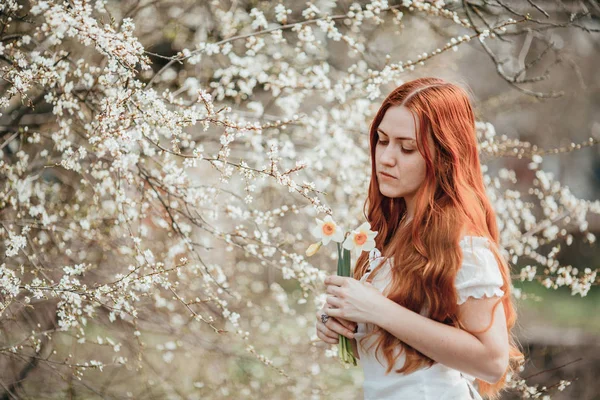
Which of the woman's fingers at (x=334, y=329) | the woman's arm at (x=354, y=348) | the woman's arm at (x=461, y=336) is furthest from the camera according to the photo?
the woman's arm at (x=354, y=348)

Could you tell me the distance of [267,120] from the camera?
11.3 feet

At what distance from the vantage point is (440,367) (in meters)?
1.42

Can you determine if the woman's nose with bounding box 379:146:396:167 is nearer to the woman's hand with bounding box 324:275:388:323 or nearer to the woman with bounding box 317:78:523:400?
the woman with bounding box 317:78:523:400

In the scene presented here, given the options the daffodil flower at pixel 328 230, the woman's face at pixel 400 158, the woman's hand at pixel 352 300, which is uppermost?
the woman's face at pixel 400 158

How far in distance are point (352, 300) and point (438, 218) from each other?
28 centimetres

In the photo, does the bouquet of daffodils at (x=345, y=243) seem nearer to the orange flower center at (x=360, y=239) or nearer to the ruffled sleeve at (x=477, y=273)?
the orange flower center at (x=360, y=239)

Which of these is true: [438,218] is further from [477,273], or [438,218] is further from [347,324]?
[347,324]

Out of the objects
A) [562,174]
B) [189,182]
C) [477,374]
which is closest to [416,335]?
[477,374]

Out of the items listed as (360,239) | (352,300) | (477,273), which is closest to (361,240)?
(360,239)

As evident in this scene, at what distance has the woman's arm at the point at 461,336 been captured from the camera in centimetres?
131

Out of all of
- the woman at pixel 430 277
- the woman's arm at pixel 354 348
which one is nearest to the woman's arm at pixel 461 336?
the woman at pixel 430 277

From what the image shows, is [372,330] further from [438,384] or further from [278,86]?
[278,86]

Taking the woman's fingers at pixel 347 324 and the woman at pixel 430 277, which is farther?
the woman's fingers at pixel 347 324

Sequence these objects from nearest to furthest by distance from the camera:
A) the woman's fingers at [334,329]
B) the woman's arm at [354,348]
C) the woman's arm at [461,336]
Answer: the woman's arm at [461,336] < the woman's fingers at [334,329] < the woman's arm at [354,348]
